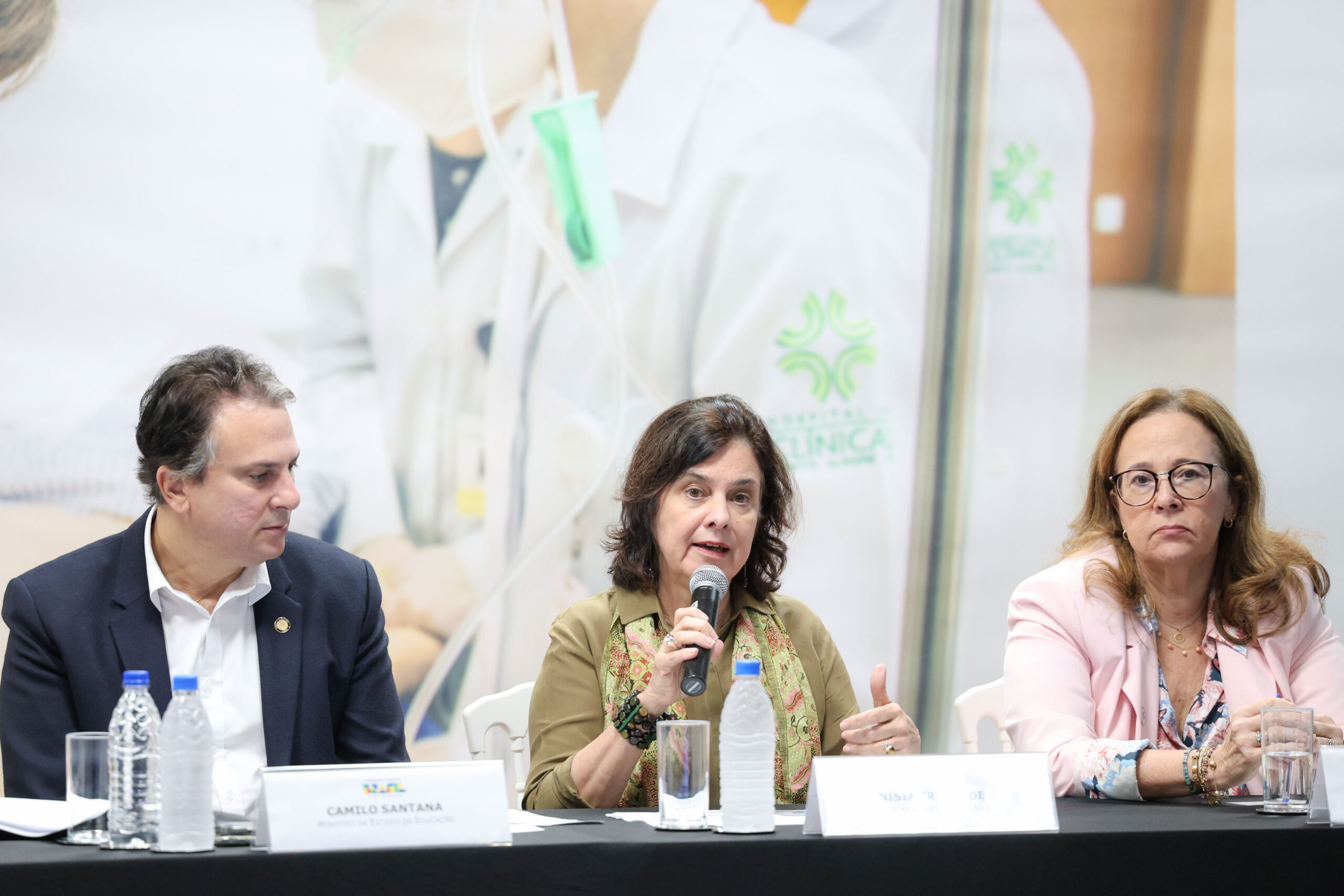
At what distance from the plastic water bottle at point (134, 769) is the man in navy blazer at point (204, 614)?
1.69 ft

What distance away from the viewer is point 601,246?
3260 mm

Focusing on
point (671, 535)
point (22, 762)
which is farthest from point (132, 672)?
point (671, 535)

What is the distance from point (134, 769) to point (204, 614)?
67cm

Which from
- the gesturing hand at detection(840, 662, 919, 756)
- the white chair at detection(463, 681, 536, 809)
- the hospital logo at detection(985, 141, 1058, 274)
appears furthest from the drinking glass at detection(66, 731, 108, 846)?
the hospital logo at detection(985, 141, 1058, 274)

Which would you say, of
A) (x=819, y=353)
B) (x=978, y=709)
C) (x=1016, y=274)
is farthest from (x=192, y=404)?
(x=1016, y=274)

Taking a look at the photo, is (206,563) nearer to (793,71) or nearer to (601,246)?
(601,246)

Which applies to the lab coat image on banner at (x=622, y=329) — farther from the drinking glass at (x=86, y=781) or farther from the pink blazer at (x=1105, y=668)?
the drinking glass at (x=86, y=781)

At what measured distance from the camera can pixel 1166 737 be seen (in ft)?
6.67

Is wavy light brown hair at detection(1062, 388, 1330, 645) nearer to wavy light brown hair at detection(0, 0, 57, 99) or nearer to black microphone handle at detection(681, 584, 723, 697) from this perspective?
black microphone handle at detection(681, 584, 723, 697)

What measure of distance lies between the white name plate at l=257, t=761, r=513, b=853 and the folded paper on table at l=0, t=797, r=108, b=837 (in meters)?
0.21

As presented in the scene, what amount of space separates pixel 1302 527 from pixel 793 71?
1.88 m

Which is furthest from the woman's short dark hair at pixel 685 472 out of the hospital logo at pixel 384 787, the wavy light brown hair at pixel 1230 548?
the hospital logo at pixel 384 787

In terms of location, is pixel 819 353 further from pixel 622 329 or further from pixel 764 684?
pixel 764 684

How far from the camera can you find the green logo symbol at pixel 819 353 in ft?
11.0
